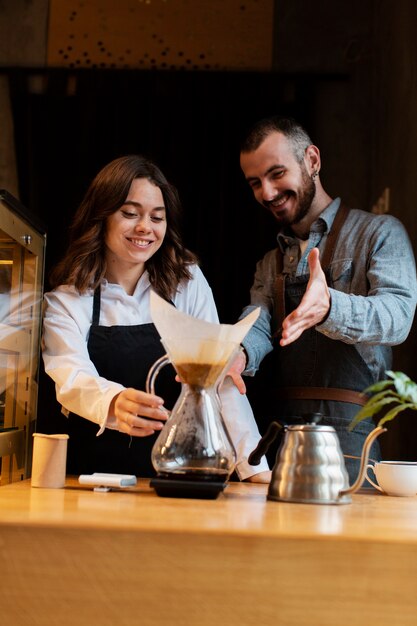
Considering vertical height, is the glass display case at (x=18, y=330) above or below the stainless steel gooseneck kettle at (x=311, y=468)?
above

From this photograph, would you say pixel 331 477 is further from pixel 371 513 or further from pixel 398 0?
pixel 398 0

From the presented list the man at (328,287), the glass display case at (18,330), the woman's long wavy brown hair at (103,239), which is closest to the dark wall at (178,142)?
the man at (328,287)

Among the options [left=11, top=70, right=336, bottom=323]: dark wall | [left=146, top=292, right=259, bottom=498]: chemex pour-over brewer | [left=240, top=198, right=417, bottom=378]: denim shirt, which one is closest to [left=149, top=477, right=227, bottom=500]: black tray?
[left=146, top=292, right=259, bottom=498]: chemex pour-over brewer

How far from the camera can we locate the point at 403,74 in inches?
124

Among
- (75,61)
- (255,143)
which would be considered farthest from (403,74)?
(75,61)

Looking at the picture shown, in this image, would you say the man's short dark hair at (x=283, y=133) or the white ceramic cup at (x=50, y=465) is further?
the man's short dark hair at (x=283, y=133)

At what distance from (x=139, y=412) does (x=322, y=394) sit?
2.94 feet

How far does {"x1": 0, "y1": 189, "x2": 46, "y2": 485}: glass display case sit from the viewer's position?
5.25 feet

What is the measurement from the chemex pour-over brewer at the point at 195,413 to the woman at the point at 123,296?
527 mm

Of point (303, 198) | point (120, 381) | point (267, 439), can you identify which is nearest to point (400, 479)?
point (267, 439)

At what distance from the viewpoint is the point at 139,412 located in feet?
4.57

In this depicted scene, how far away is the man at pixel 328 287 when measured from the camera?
6.63 feet

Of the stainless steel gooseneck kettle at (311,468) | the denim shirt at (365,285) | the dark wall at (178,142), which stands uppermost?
the dark wall at (178,142)

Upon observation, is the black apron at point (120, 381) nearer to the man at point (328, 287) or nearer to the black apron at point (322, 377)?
the man at point (328, 287)
